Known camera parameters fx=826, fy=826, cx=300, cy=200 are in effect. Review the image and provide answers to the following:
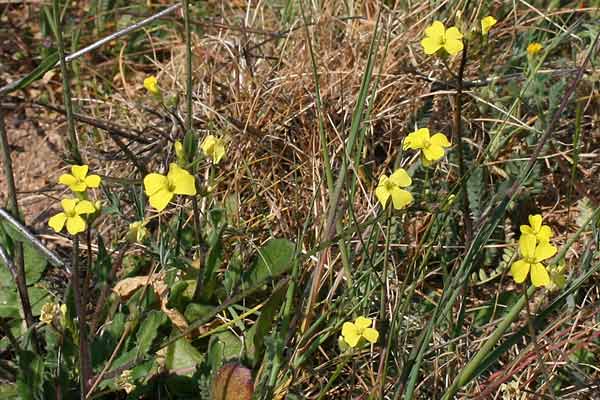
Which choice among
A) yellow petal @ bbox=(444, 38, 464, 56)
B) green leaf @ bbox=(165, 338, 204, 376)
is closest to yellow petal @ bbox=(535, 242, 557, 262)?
yellow petal @ bbox=(444, 38, 464, 56)

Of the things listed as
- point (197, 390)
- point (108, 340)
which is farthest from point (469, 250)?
point (108, 340)

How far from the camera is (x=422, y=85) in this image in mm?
2393

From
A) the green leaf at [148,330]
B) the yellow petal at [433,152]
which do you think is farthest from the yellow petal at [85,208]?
the yellow petal at [433,152]

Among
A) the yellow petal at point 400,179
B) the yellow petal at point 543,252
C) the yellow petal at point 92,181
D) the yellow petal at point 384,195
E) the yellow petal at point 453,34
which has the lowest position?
the yellow petal at point 543,252

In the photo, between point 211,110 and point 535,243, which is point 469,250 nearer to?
point 535,243

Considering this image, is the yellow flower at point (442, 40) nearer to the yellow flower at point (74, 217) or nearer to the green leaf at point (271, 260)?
the green leaf at point (271, 260)

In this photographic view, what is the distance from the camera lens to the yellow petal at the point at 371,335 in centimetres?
160

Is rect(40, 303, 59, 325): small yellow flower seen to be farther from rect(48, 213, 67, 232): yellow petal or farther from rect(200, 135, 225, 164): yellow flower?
rect(200, 135, 225, 164): yellow flower

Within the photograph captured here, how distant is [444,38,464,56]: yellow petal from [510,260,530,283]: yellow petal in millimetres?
466

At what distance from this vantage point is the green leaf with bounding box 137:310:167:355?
182 cm

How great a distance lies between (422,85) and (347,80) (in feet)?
0.71

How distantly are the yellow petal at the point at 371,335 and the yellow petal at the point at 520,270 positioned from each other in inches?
11.4

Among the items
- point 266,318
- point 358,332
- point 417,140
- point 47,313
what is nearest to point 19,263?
point 47,313

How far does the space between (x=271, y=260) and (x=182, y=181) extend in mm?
487
